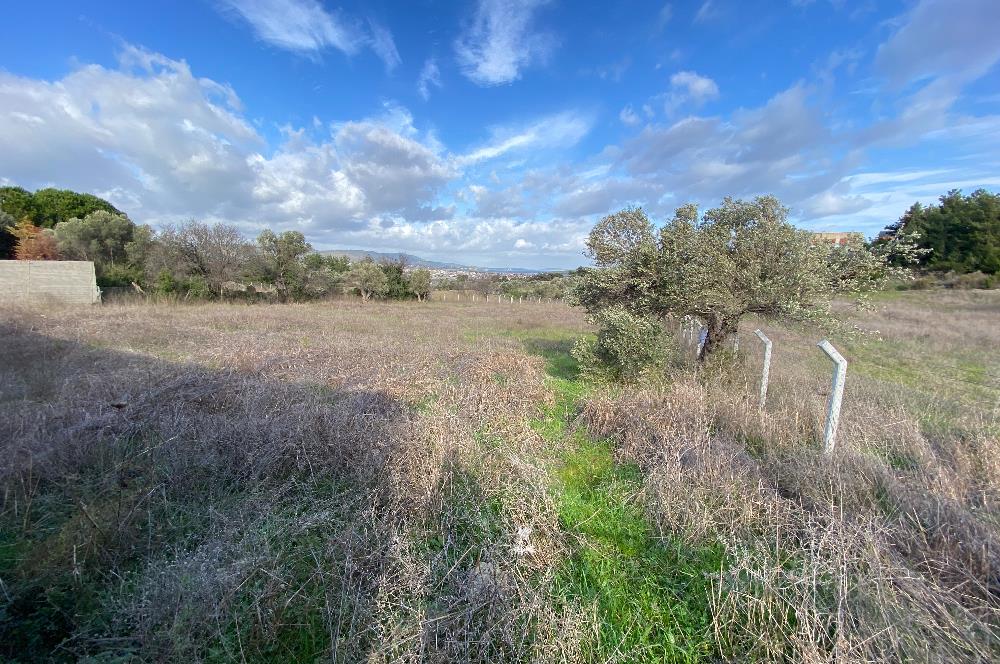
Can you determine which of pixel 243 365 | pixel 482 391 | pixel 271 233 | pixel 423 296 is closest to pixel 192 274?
pixel 271 233

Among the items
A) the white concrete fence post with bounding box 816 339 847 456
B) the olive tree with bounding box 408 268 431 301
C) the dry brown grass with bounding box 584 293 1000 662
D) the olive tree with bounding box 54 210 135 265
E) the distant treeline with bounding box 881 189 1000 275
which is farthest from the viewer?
the olive tree with bounding box 408 268 431 301

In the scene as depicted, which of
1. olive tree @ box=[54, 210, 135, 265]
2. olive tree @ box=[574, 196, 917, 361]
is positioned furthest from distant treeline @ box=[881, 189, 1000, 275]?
olive tree @ box=[54, 210, 135, 265]

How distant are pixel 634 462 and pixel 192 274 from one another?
99.1 feet

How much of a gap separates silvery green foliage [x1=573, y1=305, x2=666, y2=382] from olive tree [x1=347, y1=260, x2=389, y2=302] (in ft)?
86.2

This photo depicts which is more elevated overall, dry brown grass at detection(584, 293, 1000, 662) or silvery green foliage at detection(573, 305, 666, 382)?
silvery green foliage at detection(573, 305, 666, 382)

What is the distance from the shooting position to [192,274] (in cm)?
2470

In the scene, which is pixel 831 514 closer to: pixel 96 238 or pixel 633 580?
pixel 633 580

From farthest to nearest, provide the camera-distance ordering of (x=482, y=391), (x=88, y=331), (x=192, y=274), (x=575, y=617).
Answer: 1. (x=192, y=274)
2. (x=88, y=331)
3. (x=482, y=391)
4. (x=575, y=617)

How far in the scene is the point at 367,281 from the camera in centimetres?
3145

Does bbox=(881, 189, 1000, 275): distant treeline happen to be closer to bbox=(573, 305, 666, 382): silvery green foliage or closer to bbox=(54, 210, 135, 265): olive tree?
bbox=(573, 305, 666, 382): silvery green foliage

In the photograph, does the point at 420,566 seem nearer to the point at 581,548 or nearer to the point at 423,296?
the point at 581,548

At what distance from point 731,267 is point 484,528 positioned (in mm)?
6431

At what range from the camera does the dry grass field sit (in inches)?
80.0

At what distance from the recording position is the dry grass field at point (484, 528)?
6.67 ft
